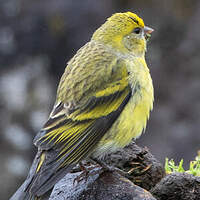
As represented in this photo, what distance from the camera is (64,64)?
38.4 ft

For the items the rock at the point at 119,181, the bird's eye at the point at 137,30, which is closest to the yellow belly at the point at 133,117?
the rock at the point at 119,181

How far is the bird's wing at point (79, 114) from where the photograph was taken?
18.4ft

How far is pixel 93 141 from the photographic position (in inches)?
232

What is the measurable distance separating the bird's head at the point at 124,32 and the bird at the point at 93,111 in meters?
0.01

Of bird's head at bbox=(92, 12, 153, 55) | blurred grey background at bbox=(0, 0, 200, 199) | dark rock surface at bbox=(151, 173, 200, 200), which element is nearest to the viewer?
dark rock surface at bbox=(151, 173, 200, 200)

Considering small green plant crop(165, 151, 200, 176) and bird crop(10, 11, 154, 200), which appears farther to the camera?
small green plant crop(165, 151, 200, 176)

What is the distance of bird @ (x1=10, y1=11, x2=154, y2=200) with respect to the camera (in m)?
5.62

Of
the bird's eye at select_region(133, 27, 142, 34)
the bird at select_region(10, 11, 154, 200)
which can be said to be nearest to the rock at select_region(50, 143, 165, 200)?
the bird at select_region(10, 11, 154, 200)

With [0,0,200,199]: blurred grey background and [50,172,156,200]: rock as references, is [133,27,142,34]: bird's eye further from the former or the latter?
[0,0,200,199]: blurred grey background

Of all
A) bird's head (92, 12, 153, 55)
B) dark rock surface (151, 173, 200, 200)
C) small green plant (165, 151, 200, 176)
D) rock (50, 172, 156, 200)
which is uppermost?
bird's head (92, 12, 153, 55)

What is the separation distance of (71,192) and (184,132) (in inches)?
224

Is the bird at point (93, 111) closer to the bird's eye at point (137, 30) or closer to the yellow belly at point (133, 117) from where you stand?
the yellow belly at point (133, 117)

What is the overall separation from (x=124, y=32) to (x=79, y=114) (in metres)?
1.60

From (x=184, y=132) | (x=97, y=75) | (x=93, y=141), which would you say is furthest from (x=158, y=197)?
(x=184, y=132)
